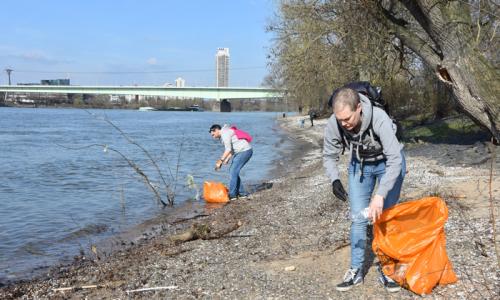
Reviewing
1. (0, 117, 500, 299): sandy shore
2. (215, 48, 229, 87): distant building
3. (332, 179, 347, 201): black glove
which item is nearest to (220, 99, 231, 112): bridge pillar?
(215, 48, 229, 87): distant building

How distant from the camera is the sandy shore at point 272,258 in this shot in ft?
15.0

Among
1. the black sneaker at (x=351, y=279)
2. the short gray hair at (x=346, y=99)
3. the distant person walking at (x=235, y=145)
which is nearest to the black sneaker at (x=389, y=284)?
the black sneaker at (x=351, y=279)

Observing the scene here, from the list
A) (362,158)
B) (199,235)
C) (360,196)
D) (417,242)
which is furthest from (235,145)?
(417,242)

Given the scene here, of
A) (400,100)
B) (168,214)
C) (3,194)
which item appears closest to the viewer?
(168,214)

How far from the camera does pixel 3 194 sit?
1371 cm

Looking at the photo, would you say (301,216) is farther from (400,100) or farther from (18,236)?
(400,100)

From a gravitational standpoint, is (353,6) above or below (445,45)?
above

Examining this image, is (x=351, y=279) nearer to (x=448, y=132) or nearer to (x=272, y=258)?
(x=272, y=258)

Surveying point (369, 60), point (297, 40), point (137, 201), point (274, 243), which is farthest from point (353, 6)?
point (274, 243)

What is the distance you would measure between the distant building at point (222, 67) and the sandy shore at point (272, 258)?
73060 millimetres

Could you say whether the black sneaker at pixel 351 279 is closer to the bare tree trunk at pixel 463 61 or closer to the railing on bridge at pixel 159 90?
the bare tree trunk at pixel 463 61

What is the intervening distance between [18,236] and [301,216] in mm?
5284

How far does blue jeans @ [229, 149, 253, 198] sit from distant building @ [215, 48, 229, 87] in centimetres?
6986

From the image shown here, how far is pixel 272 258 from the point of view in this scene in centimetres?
571
